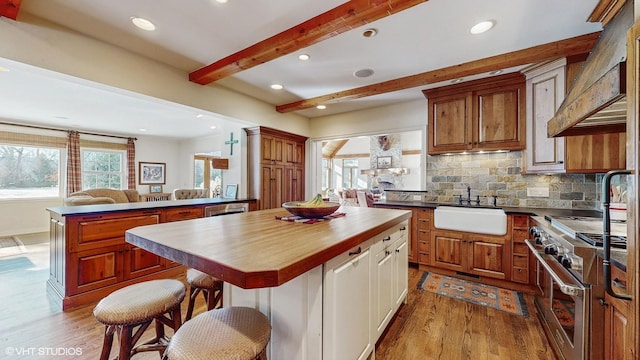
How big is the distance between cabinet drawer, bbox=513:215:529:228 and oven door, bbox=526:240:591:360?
788 mm

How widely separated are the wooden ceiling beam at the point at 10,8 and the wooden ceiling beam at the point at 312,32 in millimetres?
1350

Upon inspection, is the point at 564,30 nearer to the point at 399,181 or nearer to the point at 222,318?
the point at 222,318

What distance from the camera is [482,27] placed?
2049 millimetres

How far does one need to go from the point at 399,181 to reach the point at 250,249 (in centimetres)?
928

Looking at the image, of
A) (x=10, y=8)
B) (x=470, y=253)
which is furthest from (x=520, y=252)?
(x=10, y=8)

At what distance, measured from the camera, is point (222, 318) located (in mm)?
1107

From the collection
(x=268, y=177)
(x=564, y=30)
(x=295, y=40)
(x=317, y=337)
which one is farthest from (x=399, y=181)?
(x=317, y=337)

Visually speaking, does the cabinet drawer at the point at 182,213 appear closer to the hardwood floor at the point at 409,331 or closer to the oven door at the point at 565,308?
the hardwood floor at the point at 409,331

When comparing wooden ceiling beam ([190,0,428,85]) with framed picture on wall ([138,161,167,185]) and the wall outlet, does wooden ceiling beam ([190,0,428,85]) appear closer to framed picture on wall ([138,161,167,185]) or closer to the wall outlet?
the wall outlet

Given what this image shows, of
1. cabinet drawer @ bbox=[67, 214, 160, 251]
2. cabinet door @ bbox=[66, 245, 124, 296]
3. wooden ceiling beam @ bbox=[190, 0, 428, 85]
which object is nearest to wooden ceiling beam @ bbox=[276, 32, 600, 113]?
wooden ceiling beam @ bbox=[190, 0, 428, 85]

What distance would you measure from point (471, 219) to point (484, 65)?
170cm

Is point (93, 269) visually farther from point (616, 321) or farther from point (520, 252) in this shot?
point (520, 252)

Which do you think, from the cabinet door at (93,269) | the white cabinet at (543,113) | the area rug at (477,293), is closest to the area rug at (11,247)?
the cabinet door at (93,269)

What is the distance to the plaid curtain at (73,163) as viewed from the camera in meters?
6.00
